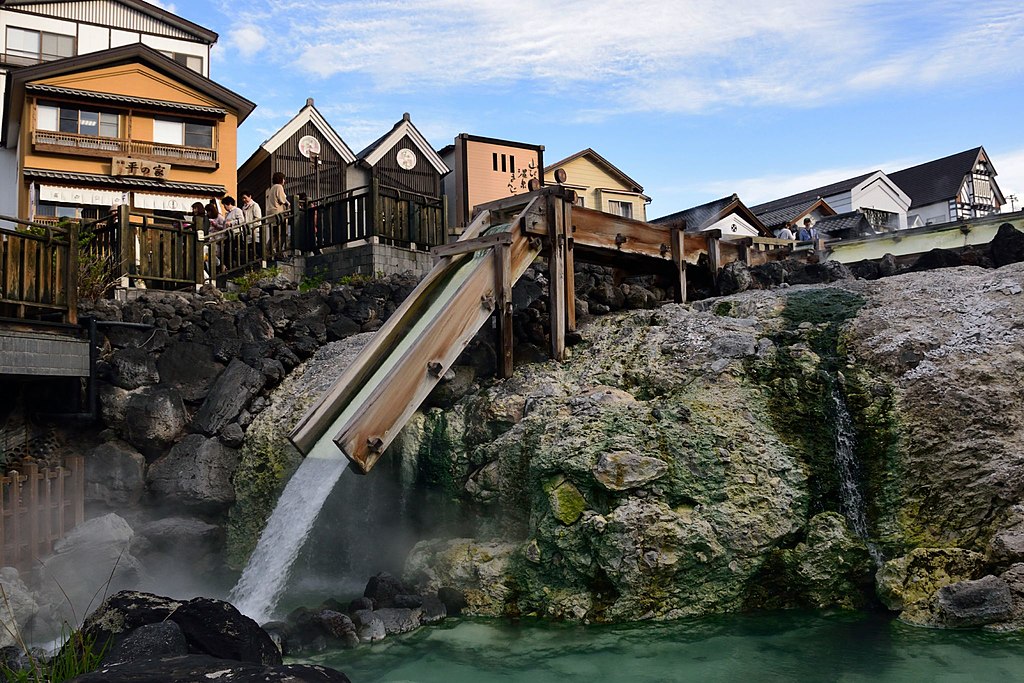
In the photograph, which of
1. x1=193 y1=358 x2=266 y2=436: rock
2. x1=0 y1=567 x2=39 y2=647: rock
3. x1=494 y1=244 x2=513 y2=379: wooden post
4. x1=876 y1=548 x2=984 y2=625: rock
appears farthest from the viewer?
x1=193 y1=358 x2=266 y2=436: rock

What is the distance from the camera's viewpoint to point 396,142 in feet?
105

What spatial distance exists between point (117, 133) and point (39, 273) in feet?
56.6

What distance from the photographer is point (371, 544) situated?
9.92 m

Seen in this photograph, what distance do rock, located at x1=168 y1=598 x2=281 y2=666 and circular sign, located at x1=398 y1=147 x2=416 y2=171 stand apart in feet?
90.0

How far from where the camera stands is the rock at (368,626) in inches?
299

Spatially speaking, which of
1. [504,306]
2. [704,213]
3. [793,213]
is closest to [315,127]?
[704,213]

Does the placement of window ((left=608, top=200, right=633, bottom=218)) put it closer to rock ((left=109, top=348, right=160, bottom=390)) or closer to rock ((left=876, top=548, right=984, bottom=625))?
rock ((left=109, top=348, right=160, bottom=390))

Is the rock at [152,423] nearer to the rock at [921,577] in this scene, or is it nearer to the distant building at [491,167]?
the rock at [921,577]

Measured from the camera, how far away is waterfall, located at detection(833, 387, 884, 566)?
7980 millimetres

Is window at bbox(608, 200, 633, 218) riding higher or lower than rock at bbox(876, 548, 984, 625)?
higher

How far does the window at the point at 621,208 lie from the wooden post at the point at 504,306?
27531 millimetres

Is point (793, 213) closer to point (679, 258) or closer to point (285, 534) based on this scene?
point (679, 258)

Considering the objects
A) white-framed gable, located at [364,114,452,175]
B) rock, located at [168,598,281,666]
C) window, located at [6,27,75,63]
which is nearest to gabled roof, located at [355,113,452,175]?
white-framed gable, located at [364,114,452,175]

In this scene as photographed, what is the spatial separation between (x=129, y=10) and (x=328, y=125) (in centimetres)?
928
